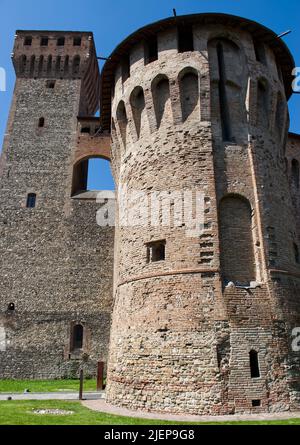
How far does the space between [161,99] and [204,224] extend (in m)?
5.17

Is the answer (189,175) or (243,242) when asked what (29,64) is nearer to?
(189,175)

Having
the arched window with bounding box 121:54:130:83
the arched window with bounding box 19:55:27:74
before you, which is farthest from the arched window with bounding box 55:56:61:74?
the arched window with bounding box 121:54:130:83

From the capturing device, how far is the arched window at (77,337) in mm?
18797

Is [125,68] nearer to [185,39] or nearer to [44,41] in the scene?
[185,39]

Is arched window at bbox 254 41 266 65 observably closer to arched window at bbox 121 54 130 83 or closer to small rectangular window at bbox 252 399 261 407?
arched window at bbox 121 54 130 83

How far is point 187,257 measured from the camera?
10.3 meters

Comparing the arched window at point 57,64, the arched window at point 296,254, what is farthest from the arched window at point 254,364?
the arched window at point 57,64

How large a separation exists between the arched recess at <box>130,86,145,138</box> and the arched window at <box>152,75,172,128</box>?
670 millimetres

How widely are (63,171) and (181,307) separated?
15.1 meters

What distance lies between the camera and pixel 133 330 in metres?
10.4

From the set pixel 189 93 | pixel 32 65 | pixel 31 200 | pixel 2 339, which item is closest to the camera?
pixel 189 93

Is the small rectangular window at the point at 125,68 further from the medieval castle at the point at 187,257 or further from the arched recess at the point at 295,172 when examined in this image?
the arched recess at the point at 295,172

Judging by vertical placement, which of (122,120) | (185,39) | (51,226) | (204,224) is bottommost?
(204,224)

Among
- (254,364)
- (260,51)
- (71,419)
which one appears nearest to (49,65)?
(260,51)
